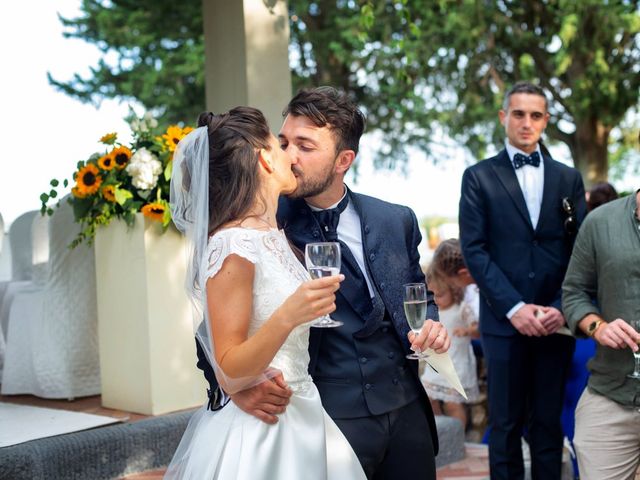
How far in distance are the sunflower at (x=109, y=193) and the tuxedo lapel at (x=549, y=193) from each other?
92.4 inches

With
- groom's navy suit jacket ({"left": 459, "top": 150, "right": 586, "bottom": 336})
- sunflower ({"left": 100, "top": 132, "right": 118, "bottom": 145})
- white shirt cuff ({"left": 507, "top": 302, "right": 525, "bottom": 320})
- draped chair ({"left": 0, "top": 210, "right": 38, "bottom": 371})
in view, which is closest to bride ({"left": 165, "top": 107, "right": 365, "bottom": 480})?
white shirt cuff ({"left": 507, "top": 302, "right": 525, "bottom": 320})

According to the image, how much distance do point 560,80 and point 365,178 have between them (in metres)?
5.51

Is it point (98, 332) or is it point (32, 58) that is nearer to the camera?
point (98, 332)

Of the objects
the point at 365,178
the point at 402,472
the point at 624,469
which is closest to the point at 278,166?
the point at 402,472

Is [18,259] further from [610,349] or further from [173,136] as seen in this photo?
[610,349]

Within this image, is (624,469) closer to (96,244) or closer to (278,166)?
(278,166)

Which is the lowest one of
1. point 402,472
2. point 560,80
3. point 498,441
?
point 498,441

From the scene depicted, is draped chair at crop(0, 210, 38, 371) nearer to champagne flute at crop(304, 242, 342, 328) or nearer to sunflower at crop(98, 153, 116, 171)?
sunflower at crop(98, 153, 116, 171)

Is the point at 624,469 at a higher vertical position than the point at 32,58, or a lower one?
lower

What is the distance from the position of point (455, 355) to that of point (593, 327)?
105 inches

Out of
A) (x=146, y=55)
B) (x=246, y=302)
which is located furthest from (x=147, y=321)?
(x=146, y=55)

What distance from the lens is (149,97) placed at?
17.6 m

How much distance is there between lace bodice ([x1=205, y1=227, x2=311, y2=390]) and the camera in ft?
Result: 7.68

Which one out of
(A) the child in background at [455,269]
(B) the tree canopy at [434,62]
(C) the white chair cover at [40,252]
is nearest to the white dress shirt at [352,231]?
(C) the white chair cover at [40,252]
